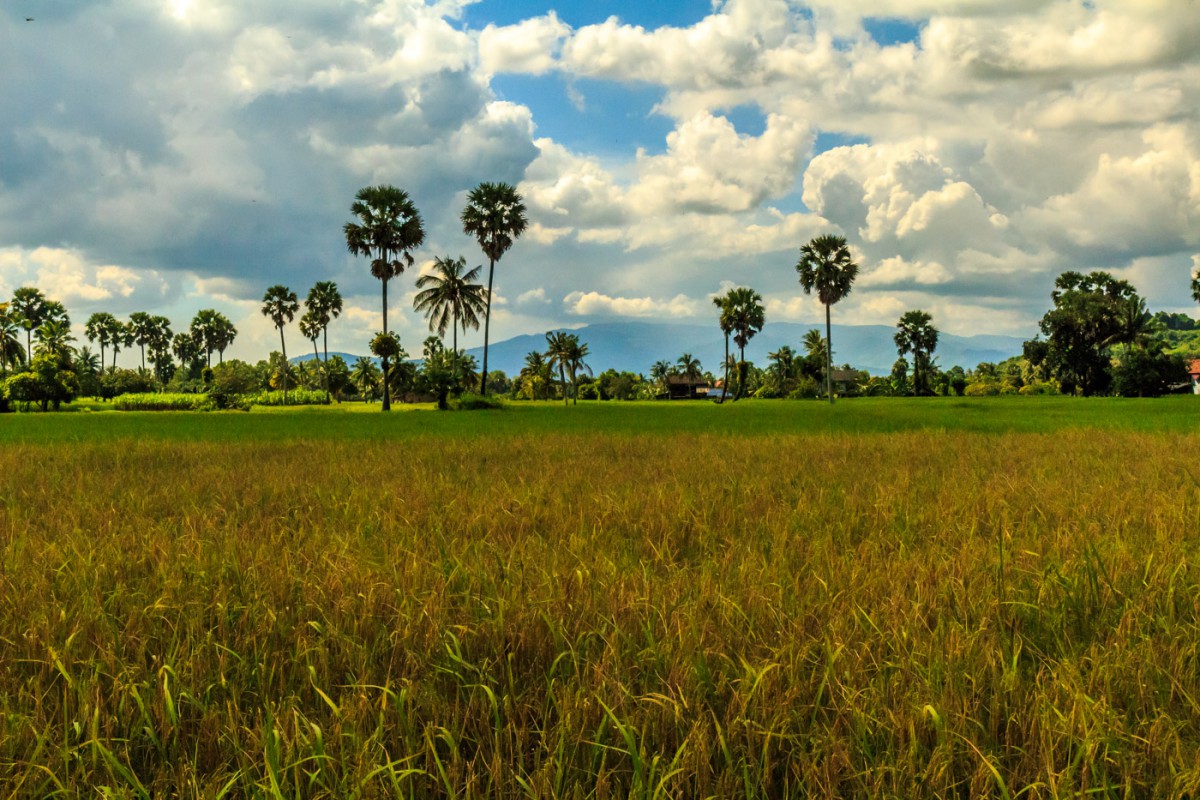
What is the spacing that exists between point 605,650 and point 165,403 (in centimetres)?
7846

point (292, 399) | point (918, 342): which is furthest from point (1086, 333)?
point (292, 399)

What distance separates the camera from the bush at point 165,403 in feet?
209

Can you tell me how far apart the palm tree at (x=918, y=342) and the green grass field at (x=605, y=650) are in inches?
4110

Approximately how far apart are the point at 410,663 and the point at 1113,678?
273 cm

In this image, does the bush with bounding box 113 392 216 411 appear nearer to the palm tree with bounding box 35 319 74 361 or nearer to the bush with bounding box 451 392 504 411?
the palm tree with bounding box 35 319 74 361

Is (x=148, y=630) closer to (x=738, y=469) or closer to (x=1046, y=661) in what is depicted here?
(x=1046, y=661)

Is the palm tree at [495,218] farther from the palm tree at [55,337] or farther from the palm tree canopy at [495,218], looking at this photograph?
the palm tree at [55,337]

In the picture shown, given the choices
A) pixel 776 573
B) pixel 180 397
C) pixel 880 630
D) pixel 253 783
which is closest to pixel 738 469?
pixel 776 573

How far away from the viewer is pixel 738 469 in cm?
908

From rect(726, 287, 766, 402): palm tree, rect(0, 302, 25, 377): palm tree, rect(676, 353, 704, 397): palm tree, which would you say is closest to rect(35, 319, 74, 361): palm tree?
rect(0, 302, 25, 377): palm tree

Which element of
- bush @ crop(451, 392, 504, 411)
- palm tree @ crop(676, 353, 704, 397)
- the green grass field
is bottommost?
the green grass field

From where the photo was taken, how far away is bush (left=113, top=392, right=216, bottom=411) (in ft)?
209

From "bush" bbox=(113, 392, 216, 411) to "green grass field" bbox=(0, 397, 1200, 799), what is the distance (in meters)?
68.0

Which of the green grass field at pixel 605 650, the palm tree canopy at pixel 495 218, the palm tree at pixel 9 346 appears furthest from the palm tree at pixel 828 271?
the palm tree at pixel 9 346
